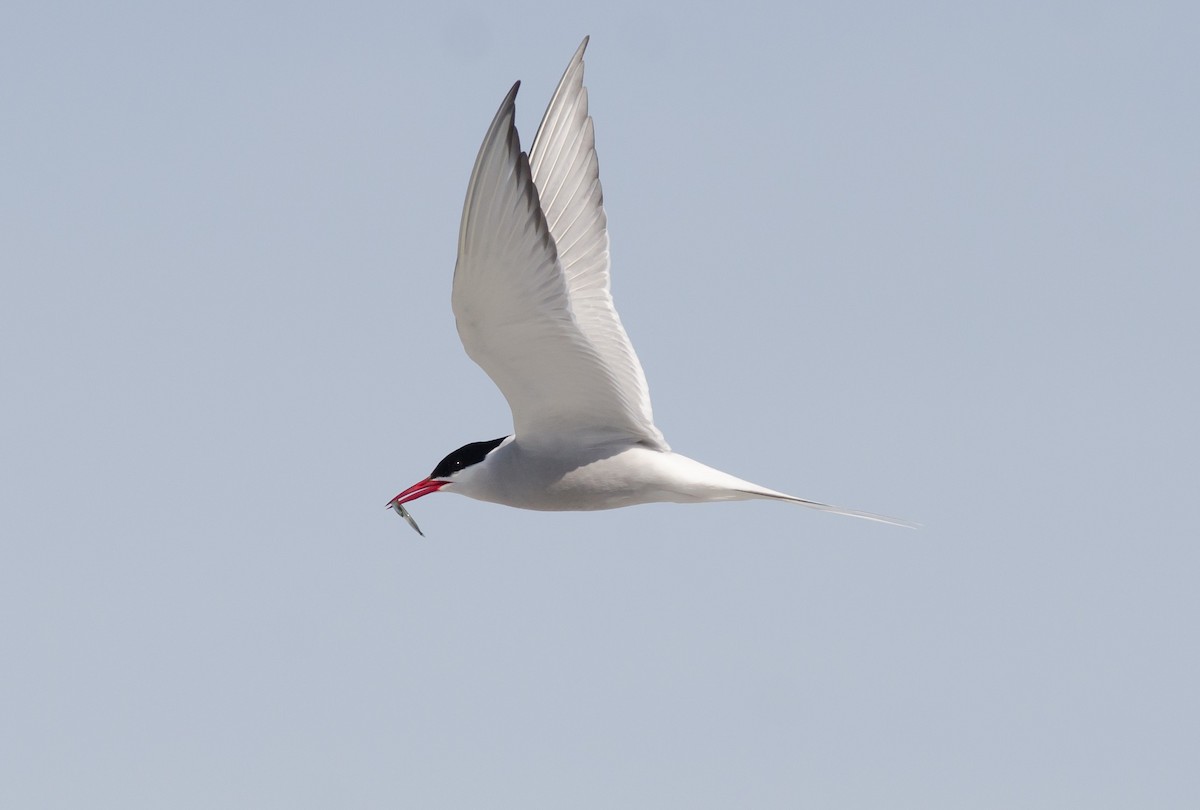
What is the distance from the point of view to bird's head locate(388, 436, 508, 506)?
8508 millimetres

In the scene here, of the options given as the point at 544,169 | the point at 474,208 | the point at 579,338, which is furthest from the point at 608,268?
the point at 474,208

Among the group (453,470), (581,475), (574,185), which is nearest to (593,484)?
(581,475)

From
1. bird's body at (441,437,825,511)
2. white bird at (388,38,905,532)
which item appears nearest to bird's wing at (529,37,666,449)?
white bird at (388,38,905,532)

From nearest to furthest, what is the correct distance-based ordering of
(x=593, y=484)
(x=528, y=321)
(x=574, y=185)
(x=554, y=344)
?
(x=528, y=321)
(x=554, y=344)
(x=593, y=484)
(x=574, y=185)

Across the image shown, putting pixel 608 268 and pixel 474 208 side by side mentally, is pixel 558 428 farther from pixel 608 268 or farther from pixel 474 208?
pixel 474 208

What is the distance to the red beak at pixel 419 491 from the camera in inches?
342

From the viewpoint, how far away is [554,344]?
25.2 ft

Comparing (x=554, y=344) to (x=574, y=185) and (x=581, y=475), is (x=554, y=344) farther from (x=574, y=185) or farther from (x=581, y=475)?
(x=574, y=185)

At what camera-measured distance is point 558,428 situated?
834 centimetres

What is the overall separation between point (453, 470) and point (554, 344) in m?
1.28

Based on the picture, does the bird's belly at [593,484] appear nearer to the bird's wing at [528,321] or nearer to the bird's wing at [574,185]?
the bird's wing at [528,321]

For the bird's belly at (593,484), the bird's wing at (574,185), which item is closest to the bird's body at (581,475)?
the bird's belly at (593,484)

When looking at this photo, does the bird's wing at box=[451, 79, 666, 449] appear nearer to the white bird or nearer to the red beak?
the white bird

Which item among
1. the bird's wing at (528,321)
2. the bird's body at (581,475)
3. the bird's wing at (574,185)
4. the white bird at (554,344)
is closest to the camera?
the bird's wing at (528,321)
